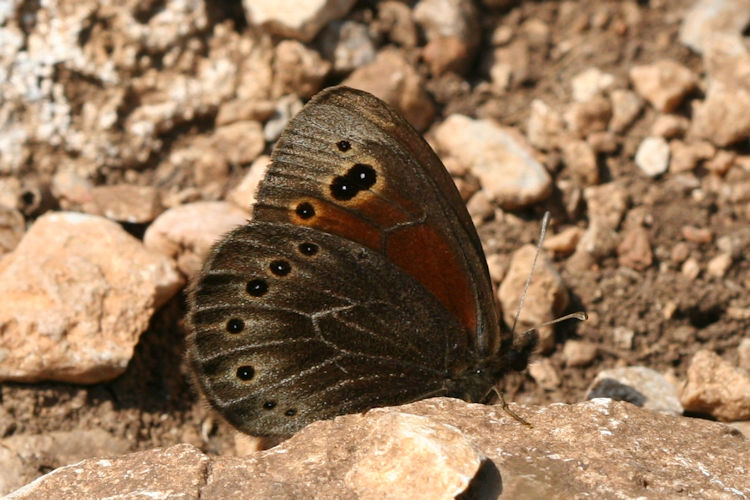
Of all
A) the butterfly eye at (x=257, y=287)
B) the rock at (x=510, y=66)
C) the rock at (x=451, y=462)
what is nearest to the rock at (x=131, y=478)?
the rock at (x=451, y=462)

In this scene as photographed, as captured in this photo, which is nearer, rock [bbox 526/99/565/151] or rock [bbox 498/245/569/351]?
rock [bbox 498/245/569/351]

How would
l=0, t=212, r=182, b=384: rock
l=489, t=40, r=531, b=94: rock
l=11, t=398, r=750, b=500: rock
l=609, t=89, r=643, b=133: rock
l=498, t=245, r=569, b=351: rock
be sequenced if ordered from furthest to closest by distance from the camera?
1. l=489, t=40, r=531, b=94: rock
2. l=609, t=89, r=643, b=133: rock
3. l=498, t=245, r=569, b=351: rock
4. l=0, t=212, r=182, b=384: rock
5. l=11, t=398, r=750, b=500: rock

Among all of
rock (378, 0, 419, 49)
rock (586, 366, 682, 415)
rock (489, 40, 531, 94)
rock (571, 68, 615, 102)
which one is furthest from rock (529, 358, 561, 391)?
rock (378, 0, 419, 49)

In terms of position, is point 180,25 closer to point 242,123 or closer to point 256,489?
point 242,123

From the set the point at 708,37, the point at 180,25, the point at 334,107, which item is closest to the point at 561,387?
the point at 334,107

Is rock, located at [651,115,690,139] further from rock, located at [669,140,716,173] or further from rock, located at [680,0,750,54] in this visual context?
rock, located at [680,0,750,54]
